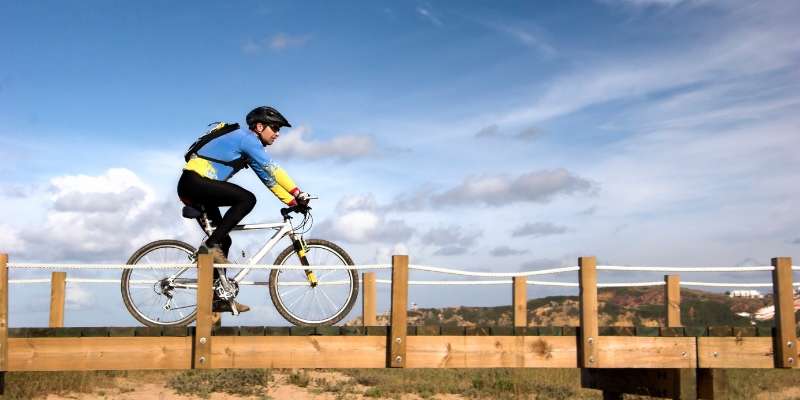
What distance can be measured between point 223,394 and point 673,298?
11.1m

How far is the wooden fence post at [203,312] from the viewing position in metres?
9.12

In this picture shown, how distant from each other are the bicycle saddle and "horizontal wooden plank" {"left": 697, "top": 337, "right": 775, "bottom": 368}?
6754 millimetres

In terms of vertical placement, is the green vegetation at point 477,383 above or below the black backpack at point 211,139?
below

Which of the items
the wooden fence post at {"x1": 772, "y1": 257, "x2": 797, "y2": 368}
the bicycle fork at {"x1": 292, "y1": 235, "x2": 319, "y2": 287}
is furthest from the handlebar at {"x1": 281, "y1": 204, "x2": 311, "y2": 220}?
the wooden fence post at {"x1": 772, "y1": 257, "x2": 797, "y2": 368}

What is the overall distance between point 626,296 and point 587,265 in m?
46.7

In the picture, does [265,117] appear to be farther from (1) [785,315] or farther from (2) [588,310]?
(1) [785,315]

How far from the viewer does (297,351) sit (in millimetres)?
9586

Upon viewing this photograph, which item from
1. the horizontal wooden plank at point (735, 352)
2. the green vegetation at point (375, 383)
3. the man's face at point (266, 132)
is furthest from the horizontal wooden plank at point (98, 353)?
the green vegetation at point (375, 383)

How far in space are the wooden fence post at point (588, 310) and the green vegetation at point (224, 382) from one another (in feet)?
38.7

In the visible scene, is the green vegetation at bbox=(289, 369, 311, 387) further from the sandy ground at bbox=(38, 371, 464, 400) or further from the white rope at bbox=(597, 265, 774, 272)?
the white rope at bbox=(597, 265, 774, 272)

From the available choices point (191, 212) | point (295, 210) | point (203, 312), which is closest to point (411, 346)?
point (295, 210)

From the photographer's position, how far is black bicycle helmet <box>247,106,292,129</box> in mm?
9852

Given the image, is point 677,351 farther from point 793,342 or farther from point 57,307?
point 57,307

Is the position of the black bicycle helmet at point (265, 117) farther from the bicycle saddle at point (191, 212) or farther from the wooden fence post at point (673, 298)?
the wooden fence post at point (673, 298)
